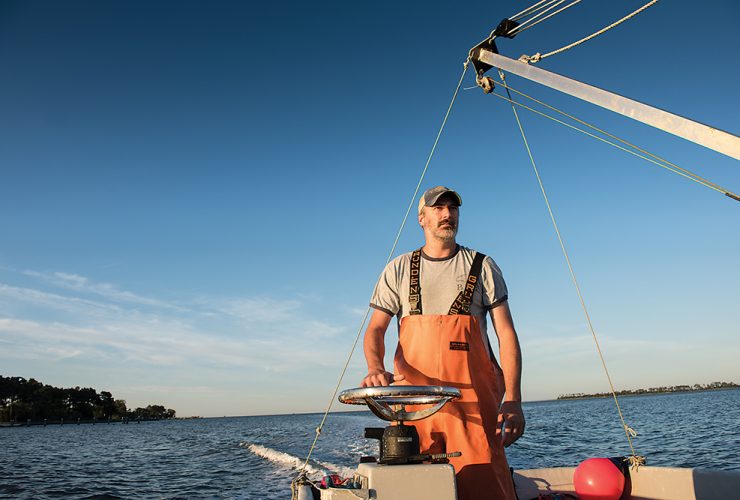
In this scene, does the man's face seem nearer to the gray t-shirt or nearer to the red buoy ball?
the gray t-shirt

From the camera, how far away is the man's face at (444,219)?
9.96ft

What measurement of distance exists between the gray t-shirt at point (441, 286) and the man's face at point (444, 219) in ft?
0.45

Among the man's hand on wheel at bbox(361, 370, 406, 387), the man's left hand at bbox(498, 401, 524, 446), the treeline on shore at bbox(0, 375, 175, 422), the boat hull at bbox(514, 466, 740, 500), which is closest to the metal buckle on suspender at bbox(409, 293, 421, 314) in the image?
the man's hand on wheel at bbox(361, 370, 406, 387)

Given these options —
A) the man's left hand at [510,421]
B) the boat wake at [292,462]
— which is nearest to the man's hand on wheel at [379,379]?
the man's left hand at [510,421]

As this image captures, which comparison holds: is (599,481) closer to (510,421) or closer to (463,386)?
(510,421)

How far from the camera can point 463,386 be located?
8.60 feet

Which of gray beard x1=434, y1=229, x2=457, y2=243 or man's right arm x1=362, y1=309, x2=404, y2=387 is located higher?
gray beard x1=434, y1=229, x2=457, y2=243

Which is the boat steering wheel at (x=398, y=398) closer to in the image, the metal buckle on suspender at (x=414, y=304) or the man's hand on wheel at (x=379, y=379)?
the man's hand on wheel at (x=379, y=379)

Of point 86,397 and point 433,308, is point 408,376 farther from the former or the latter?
point 86,397

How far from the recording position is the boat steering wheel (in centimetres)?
205

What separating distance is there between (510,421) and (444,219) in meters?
1.21

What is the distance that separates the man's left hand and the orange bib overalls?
39 millimetres

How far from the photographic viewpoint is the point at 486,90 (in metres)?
4.58

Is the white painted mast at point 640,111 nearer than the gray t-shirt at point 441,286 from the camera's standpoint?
Yes
